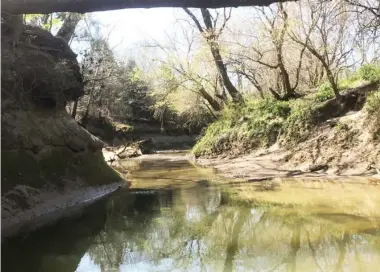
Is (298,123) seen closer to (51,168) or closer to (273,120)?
(273,120)

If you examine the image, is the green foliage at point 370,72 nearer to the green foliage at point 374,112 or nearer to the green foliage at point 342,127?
the green foliage at point 342,127

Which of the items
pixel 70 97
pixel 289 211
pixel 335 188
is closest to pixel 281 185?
pixel 335 188

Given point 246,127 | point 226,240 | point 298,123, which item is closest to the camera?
point 226,240

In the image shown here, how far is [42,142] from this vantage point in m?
8.54

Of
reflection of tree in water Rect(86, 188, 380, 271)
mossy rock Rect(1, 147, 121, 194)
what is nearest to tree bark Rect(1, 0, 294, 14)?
reflection of tree in water Rect(86, 188, 380, 271)

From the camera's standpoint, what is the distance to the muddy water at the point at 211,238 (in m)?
4.56

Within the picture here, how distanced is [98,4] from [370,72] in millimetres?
13805

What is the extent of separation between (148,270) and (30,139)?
4.85 meters

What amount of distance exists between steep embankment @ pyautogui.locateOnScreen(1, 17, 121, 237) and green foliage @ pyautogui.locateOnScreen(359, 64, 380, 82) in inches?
380

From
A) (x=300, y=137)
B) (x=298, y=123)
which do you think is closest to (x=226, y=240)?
(x=300, y=137)

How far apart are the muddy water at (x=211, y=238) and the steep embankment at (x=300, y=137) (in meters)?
3.51

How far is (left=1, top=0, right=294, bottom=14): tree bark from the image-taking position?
3512mm

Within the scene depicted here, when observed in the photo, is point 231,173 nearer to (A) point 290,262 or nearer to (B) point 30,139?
(B) point 30,139

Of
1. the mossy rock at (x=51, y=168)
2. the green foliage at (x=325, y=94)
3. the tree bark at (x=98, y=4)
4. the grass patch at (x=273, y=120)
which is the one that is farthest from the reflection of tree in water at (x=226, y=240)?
the green foliage at (x=325, y=94)
